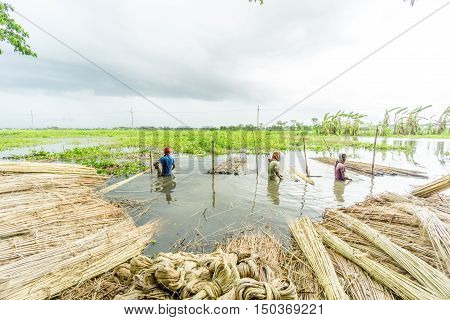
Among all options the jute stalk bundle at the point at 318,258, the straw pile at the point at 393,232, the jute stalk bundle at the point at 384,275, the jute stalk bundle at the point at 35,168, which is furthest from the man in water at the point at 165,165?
the jute stalk bundle at the point at 384,275

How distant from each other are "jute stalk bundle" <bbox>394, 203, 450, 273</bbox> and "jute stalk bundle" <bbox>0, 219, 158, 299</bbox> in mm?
4745

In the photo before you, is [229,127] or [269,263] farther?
[229,127]

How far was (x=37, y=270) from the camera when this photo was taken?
10.3ft

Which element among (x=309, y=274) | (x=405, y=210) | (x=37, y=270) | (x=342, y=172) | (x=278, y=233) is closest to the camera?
(x=37, y=270)

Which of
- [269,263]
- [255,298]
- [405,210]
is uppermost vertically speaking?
[405,210]

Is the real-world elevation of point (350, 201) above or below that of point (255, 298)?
below

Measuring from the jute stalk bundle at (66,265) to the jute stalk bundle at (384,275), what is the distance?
3568mm

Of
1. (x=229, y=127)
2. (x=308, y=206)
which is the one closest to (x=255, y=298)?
Answer: (x=308, y=206)

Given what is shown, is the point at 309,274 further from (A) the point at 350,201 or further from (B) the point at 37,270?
(A) the point at 350,201

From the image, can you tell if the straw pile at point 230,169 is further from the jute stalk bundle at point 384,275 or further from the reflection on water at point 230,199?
the jute stalk bundle at point 384,275

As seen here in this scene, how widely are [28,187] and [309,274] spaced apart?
6954 mm

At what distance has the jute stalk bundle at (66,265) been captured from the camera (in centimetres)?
288

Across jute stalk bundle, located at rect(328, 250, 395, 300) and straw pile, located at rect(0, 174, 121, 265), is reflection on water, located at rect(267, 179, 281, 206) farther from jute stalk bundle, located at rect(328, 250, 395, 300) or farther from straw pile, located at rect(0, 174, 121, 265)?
straw pile, located at rect(0, 174, 121, 265)

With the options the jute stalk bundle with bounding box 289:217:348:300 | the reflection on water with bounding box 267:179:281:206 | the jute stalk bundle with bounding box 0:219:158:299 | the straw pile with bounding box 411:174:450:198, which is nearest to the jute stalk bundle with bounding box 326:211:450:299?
the jute stalk bundle with bounding box 289:217:348:300
